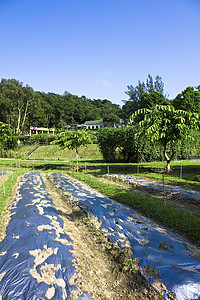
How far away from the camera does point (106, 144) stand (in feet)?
65.5

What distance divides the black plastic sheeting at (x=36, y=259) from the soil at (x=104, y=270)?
7.2 inches

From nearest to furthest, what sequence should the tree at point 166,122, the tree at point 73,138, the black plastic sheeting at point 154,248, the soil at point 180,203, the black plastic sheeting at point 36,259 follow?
the black plastic sheeting at point 154,248, the black plastic sheeting at point 36,259, the soil at point 180,203, the tree at point 166,122, the tree at point 73,138

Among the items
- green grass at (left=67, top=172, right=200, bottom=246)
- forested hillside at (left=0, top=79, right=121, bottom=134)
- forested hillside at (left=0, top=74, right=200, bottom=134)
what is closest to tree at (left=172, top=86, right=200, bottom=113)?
forested hillside at (left=0, top=74, right=200, bottom=134)

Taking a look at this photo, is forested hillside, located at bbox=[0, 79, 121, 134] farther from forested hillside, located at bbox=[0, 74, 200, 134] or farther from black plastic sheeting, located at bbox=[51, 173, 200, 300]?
black plastic sheeting, located at bbox=[51, 173, 200, 300]

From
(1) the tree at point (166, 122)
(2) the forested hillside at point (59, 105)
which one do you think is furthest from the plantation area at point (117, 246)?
(2) the forested hillside at point (59, 105)

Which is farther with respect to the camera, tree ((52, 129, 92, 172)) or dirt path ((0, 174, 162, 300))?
tree ((52, 129, 92, 172))

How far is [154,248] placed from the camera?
146 inches

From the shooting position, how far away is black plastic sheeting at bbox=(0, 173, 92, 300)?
2.77 meters

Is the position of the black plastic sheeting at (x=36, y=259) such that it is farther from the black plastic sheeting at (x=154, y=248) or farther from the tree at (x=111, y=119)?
the tree at (x=111, y=119)

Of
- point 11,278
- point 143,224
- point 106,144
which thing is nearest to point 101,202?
point 143,224

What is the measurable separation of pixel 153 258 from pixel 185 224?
82.1 inches

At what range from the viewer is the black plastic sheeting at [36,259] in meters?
2.77

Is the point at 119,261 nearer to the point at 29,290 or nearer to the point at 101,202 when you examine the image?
the point at 29,290

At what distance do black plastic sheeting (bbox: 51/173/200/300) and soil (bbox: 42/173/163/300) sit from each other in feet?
0.49
